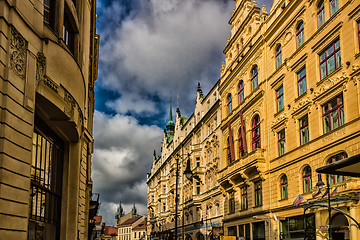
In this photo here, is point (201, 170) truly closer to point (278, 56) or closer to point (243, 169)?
point (243, 169)

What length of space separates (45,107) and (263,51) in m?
23.3

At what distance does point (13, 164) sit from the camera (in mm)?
10188

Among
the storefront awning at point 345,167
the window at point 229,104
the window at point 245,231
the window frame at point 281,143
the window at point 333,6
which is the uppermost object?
the window at point 333,6

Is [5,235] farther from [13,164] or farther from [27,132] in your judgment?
[27,132]

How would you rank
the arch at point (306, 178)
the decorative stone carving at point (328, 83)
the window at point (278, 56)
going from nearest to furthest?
the decorative stone carving at point (328, 83) < the arch at point (306, 178) < the window at point (278, 56)

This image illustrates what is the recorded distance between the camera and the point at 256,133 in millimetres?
34375

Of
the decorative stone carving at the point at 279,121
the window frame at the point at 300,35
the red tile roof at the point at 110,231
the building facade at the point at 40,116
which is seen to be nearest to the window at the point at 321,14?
the window frame at the point at 300,35

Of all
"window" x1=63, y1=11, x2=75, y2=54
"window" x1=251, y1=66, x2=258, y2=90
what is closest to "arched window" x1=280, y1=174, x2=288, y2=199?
"window" x1=251, y1=66, x2=258, y2=90

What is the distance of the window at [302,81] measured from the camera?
1064 inches

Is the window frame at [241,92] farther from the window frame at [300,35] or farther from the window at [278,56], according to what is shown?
the window frame at [300,35]

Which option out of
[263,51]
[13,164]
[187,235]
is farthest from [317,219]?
[187,235]

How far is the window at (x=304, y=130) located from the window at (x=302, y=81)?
1748 millimetres

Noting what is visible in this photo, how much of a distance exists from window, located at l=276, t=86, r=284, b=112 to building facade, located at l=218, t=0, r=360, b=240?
0.07 m

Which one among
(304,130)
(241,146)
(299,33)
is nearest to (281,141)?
(304,130)
